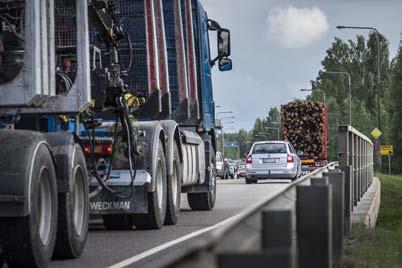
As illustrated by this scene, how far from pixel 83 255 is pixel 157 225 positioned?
11.3 ft

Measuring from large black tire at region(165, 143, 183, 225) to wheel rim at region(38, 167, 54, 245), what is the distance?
19.1 feet

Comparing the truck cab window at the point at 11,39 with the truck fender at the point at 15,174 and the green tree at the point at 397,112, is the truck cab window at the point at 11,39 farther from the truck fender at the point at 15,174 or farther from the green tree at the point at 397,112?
the green tree at the point at 397,112

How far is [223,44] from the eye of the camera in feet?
68.6

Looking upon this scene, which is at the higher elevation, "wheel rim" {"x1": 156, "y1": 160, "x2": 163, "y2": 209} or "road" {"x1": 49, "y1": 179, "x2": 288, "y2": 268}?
"wheel rim" {"x1": 156, "y1": 160, "x2": 163, "y2": 209}

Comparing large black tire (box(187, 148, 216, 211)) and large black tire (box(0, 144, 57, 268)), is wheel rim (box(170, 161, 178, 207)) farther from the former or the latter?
large black tire (box(0, 144, 57, 268))

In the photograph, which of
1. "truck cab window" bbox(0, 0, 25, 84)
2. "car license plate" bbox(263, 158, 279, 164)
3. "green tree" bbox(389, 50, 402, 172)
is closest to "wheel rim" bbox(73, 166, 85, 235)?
"truck cab window" bbox(0, 0, 25, 84)

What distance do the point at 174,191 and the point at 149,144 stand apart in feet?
6.07

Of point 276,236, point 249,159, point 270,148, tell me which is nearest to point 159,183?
point 276,236

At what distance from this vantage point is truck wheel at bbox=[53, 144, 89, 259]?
998 cm

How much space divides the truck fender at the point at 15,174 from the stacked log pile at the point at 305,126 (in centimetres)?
4435

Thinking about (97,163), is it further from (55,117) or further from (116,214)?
(55,117)

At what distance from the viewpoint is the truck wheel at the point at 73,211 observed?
9.98m

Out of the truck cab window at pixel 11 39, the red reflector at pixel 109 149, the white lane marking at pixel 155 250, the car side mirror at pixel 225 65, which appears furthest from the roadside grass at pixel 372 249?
the car side mirror at pixel 225 65

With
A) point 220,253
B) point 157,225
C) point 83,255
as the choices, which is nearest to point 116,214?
point 157,225
